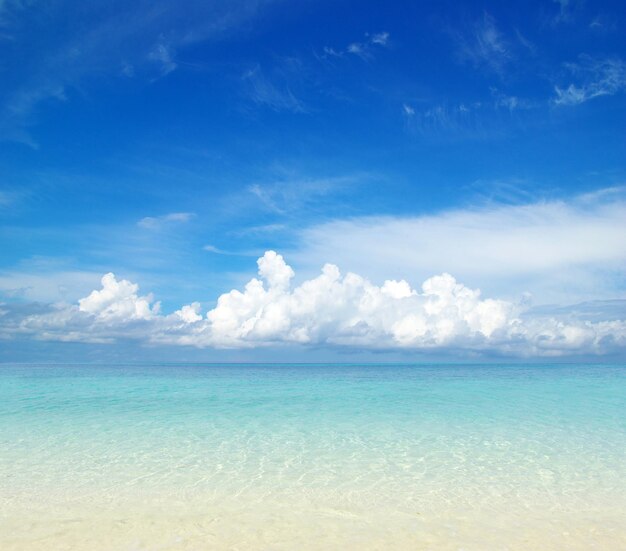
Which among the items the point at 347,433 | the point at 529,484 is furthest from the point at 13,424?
the point at 529,484

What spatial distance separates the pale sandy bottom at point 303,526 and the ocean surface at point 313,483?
0.11 feet

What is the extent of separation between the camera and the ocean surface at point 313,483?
7.70m

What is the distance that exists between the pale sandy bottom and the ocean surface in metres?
0.03

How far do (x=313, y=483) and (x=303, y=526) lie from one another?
2.38 metres

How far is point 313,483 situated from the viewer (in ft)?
34.3

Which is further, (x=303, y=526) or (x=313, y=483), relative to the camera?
(x=313, y=483)

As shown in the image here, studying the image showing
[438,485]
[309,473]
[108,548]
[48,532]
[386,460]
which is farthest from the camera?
[386,460]

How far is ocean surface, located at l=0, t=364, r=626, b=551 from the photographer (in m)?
7.70

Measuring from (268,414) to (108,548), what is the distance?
14.4 metres

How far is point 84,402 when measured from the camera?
2686 cm

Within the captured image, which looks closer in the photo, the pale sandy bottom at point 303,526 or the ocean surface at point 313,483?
the pale sandy bottom at point 303,526

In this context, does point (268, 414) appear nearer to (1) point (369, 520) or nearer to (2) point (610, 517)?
(1) point (369, 520)

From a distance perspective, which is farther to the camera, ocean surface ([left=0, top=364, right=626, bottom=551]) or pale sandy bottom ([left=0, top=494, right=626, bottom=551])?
ocean surface ([left=0, top=364, right=626, bottom=551])

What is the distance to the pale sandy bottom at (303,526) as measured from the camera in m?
7.35
